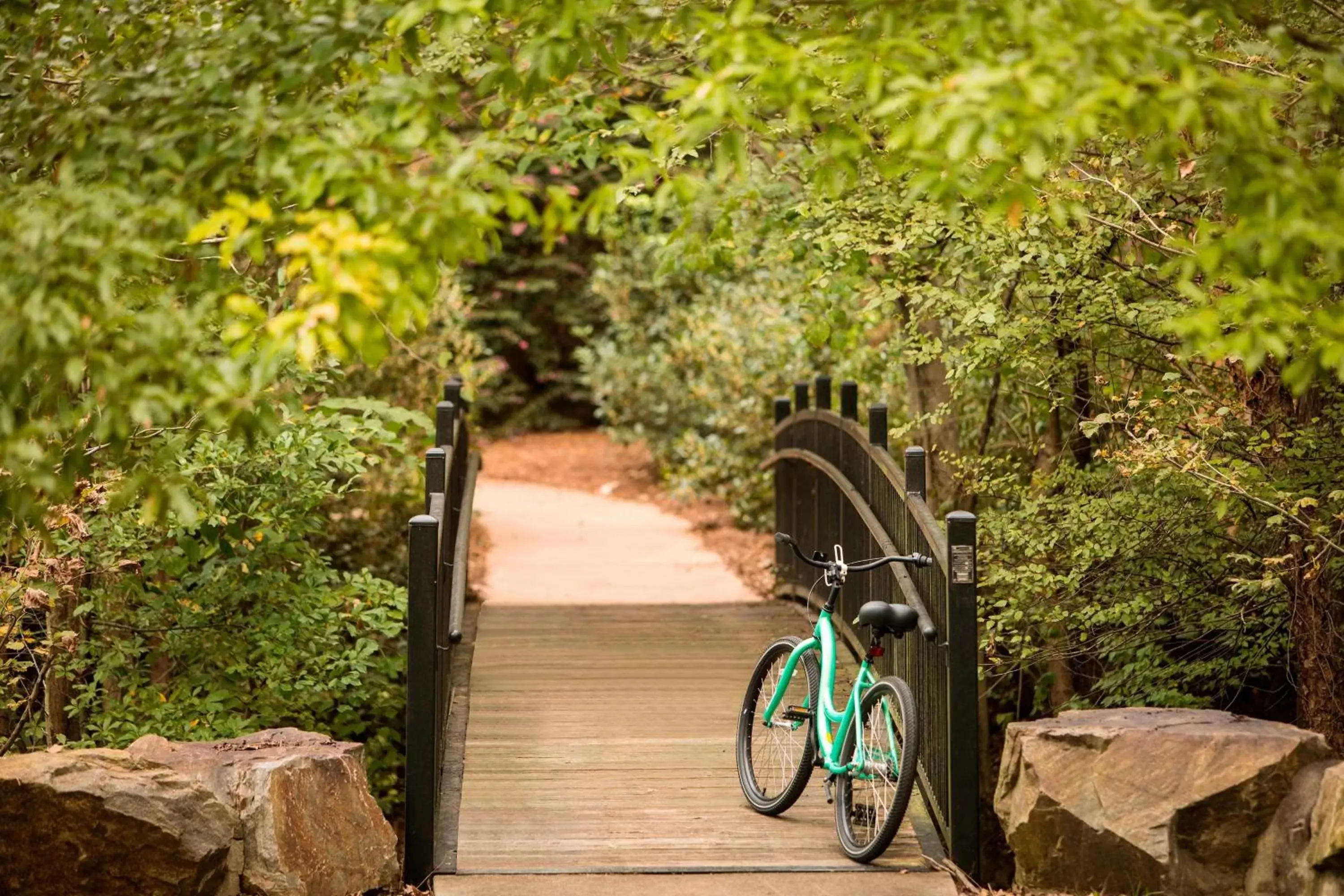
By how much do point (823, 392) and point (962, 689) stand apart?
3991 mm

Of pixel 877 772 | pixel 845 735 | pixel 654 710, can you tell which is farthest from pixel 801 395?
pixel 877 772

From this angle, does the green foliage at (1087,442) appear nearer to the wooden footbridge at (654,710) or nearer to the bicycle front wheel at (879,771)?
the wooden footbridge at (654,710)

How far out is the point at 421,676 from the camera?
5789 mm

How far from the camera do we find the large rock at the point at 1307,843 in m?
4.81

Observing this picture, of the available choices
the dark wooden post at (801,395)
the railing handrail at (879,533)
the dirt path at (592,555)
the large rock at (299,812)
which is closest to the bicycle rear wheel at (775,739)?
the railing handrail at (879,533)

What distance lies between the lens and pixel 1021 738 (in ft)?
18.2

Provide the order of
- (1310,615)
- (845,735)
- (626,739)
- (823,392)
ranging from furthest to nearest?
(823,392)
(626,739)
(1310,615)
(845,735)

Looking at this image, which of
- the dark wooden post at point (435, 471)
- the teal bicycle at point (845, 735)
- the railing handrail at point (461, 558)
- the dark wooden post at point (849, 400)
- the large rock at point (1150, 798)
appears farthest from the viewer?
the dark wooden post at point (849, 400)

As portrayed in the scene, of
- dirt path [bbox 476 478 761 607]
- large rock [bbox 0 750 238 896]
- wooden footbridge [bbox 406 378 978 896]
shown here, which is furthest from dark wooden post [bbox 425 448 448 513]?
dirt path [bbox 476 478 761 607]

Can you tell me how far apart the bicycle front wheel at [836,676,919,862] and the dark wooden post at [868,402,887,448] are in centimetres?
208

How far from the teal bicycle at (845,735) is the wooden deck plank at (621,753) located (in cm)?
14

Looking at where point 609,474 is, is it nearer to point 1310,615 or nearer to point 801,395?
point 801,395

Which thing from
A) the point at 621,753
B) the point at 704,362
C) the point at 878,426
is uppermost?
the point at 704,362

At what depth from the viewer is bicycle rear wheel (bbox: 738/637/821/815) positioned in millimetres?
6020
